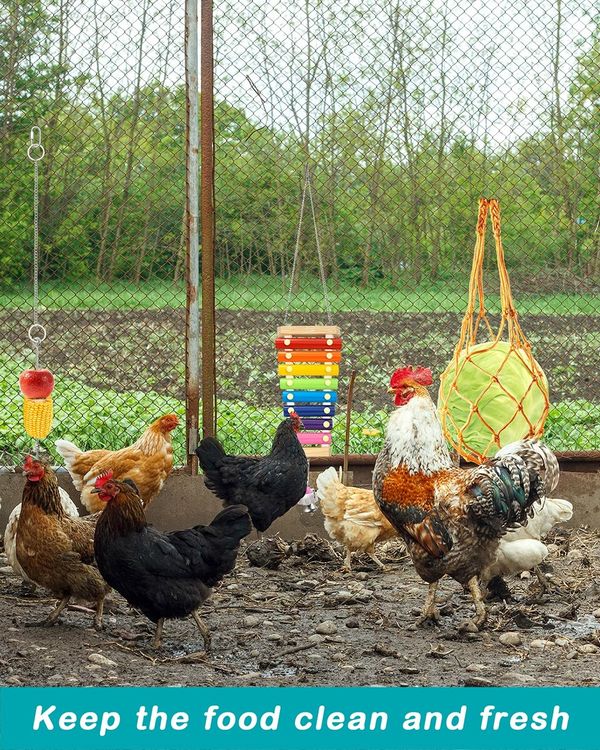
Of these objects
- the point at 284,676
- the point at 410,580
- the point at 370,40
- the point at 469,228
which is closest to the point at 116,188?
the point at 370,40

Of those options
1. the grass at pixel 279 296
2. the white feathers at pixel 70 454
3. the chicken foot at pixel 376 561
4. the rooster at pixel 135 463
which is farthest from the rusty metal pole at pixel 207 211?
the grass at pixel 279 296

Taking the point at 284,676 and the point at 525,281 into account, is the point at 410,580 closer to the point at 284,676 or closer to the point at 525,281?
the point at 284,676

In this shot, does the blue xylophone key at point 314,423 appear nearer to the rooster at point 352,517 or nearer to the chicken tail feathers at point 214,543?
the rooster at point 352,517

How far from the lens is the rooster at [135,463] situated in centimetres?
541

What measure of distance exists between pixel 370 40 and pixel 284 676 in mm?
4900

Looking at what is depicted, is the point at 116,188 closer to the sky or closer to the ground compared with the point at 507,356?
closer to the sky

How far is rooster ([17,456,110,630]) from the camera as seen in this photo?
4.30 metres

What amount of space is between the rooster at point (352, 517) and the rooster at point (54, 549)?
4.17 feet

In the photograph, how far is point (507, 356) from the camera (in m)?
5.18

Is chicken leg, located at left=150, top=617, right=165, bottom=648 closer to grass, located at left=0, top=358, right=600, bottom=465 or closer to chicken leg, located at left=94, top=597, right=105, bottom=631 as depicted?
chicken leg, located at left=94, top=597, right=105, bottom=631

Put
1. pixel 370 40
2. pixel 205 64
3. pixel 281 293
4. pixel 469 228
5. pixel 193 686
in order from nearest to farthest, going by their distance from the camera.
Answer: pixel 193 686, pixel 205 64, pixel 370 40, pixel 281 293, pixel 469 228

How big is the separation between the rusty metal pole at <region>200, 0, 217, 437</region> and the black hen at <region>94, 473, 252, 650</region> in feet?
5.86

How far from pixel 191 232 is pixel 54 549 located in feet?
7.20

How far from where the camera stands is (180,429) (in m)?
6.63
